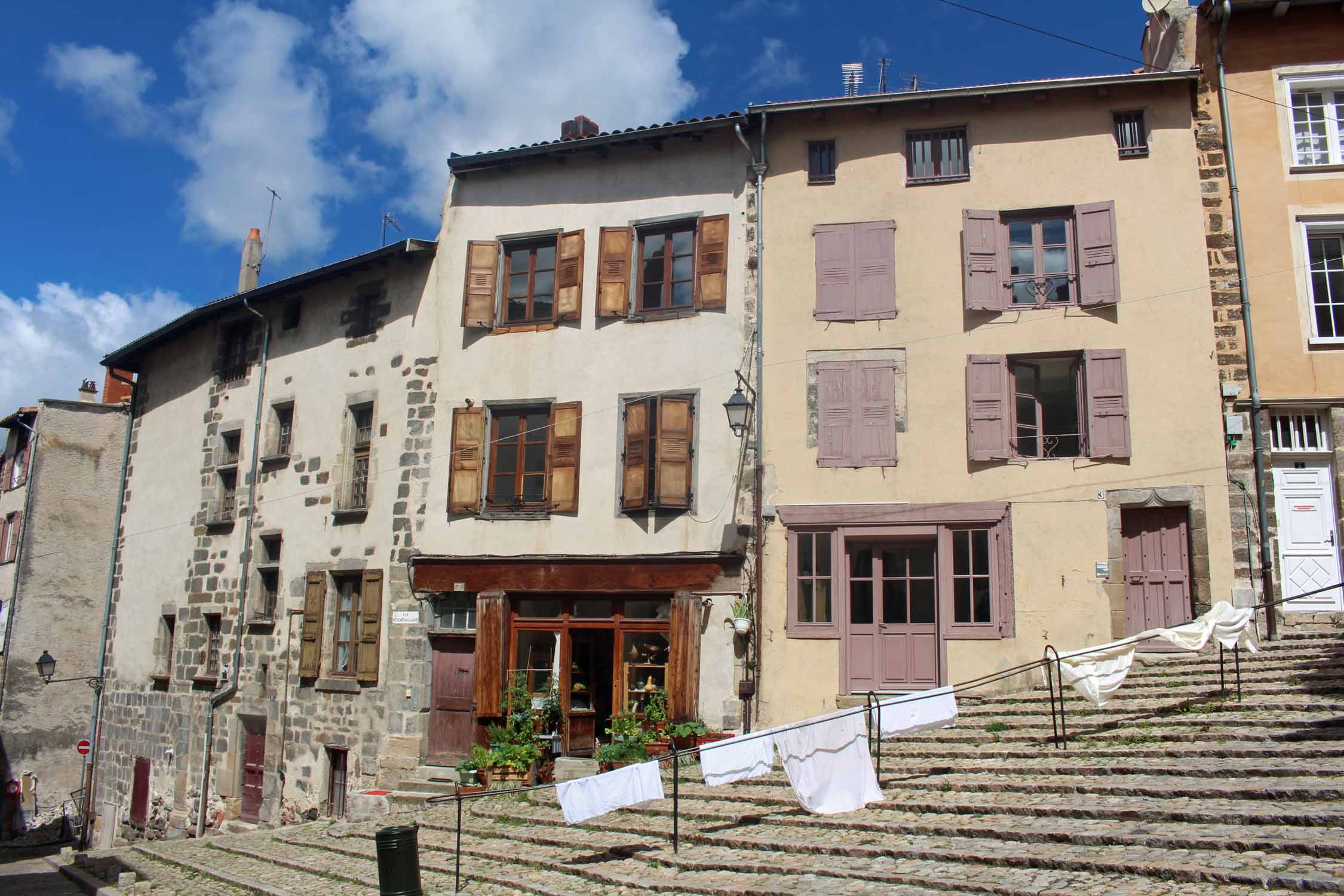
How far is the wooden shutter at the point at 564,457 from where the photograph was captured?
52.0 ft

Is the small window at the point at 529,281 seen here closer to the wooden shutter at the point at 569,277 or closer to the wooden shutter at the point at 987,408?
the wooden shutter at the point at 569,277

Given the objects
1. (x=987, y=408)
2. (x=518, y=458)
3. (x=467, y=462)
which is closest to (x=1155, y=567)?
(x=987, y=408)

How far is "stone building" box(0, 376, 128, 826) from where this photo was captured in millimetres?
24516

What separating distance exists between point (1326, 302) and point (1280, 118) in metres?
2.45

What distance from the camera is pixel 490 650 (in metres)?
15.7

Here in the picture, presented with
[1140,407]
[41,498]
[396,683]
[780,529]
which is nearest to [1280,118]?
[1140,407]

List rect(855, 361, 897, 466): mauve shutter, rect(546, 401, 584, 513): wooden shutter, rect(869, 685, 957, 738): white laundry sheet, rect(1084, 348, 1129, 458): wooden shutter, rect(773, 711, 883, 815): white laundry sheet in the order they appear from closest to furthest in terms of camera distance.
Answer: rect(773, 711, 883, 815): white laundry sheet → rect(869, 685, 957, 738): white laundry sheet → rect(1084, 348, 1129, 458): wooden shutter → rect(855, 361, 897, 466): mauve shutter → rect(546, 401, 584, 513): wooden shutter

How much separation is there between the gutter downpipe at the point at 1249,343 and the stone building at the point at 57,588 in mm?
21533

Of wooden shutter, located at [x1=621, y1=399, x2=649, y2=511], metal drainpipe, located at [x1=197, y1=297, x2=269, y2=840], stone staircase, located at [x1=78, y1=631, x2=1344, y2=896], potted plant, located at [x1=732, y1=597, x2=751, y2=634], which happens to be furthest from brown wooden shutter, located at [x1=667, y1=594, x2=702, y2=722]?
metal drainpipe, located at [x1=197, y1=297, x2=269, y2=840]

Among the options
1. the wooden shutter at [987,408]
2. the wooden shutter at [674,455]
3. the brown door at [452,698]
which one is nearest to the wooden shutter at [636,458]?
the wooden shutter at [674,455]

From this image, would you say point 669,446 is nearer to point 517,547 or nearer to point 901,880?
point 517,547

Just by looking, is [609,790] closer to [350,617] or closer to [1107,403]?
[1107,403]

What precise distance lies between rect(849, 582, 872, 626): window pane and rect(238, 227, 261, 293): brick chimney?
14992 millimetres

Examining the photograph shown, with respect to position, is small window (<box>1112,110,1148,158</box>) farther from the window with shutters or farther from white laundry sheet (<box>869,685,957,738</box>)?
white laundry sheet (<box>869,685,957,738</box>)
